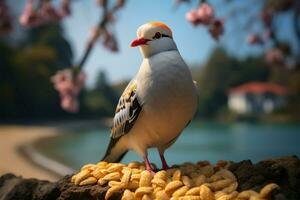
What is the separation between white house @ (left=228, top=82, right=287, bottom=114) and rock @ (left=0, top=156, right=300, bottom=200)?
3630 mm

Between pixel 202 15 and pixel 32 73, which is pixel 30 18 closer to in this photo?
pixel 202 15

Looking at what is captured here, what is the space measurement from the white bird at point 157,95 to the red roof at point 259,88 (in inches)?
139

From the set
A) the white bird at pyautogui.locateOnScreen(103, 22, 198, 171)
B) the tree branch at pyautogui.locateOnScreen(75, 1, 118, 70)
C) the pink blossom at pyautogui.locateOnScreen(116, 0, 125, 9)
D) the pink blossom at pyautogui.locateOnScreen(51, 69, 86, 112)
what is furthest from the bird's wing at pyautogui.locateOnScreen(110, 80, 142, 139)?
the pink blossom at pyautogui.locateOnScreen(51, 69, 86, 112)

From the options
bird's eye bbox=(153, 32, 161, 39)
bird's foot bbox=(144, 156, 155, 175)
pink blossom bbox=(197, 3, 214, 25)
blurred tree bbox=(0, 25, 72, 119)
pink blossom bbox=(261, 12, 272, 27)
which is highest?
blurred tree bbox=(0, 25, 72, 119)

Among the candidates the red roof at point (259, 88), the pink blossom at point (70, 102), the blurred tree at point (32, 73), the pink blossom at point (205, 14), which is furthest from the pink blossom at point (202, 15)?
the blurred tree at point (32, 73)

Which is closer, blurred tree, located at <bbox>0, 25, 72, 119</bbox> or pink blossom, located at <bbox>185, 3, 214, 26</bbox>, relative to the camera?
pink blossom, located at <bbox>185, 3, 214, 26</bbox>

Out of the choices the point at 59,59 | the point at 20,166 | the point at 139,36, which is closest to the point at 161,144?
the point at 139,36

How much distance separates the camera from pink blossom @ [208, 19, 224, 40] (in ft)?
4.65

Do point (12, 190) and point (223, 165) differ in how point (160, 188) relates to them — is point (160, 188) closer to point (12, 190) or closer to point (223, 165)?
point (223, 165)

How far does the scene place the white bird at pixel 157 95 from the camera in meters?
0.85

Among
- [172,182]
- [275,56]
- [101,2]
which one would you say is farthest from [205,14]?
[275,56]

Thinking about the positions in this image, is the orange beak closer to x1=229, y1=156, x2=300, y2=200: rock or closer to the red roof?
x1=229, y1=156, x2=300, y2=200: rock

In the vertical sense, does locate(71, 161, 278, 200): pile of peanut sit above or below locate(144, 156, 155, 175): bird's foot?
below

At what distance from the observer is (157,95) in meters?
0.85
